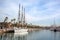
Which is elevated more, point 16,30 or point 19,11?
point 19,11

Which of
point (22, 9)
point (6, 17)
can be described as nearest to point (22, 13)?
point (22, 9)

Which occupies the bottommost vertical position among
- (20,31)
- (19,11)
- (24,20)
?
(20,31)

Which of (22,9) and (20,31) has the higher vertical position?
(22,9)

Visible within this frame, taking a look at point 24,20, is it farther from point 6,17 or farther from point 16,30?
point 16,30

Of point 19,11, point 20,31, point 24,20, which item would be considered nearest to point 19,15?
point 19,11

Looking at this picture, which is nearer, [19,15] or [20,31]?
[20,31]

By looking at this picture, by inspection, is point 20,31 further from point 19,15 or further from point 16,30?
point 19,15

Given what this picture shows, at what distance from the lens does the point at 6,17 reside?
272 feet

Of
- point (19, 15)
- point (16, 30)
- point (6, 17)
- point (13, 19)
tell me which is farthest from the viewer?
point (13, 19)

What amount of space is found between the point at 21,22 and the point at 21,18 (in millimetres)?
2441

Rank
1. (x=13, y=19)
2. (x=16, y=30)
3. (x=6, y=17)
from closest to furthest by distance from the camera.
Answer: (x=16, y=30) < (x=6, y=17) < (x=13, y=19)

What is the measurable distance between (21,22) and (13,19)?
1142 cm

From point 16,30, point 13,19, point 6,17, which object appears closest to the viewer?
point 16,30

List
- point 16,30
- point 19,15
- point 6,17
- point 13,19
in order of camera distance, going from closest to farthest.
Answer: point 16,30, point 19,15, point 6,17, point 13,19
